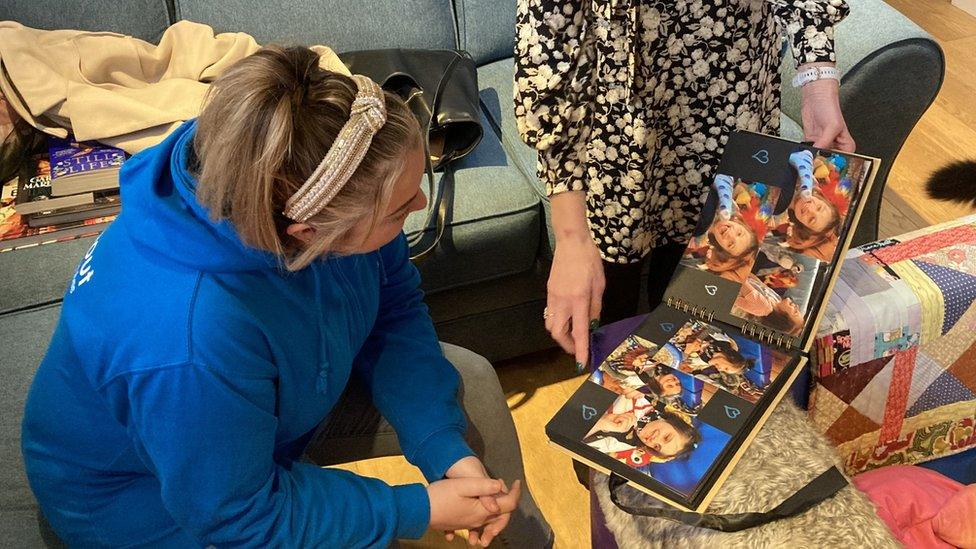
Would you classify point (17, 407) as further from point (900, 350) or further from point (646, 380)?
point (900, 350)

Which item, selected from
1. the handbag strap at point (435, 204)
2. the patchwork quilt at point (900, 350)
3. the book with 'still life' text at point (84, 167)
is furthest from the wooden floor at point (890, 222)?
the book with 'still life' text at point (84, 167)

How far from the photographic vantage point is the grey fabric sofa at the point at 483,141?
148cm

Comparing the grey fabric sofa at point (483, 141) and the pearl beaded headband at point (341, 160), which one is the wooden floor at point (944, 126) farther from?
the pearl beaded headband at point (341, 160)

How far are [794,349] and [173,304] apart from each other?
2.36 ft

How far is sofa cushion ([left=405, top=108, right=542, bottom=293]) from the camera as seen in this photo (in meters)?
1.58

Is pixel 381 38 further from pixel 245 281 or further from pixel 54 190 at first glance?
pixel 245 281

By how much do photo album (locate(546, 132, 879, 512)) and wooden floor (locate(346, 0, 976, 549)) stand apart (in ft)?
2.28

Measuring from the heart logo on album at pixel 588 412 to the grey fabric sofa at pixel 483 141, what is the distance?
Answer: 0.73 m

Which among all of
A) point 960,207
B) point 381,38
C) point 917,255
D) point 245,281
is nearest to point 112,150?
point 381,38

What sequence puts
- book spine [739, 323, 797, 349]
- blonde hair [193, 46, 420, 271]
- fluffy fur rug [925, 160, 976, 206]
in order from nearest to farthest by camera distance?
1. blonde hair [193, 46, 420, 271]
2. book spine [739, 323, 797, 349]
3. fluffy fur rug [925, 160, 976, 206]

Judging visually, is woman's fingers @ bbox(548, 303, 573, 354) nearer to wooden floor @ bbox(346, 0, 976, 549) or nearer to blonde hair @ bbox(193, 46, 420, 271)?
blonde hair @ bbox(193, 46, 420, 271)

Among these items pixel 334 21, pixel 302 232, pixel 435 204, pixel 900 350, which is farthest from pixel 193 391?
pixel 334 21

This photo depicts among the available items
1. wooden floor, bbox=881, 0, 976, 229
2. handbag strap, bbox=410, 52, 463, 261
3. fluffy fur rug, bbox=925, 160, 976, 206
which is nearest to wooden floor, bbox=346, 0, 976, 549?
wooden floor, bbox=881, 0, 976, 229

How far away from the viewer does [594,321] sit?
A: 1056 millimetres
